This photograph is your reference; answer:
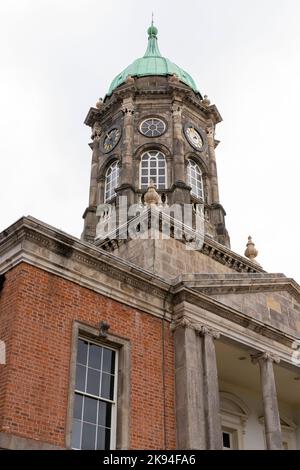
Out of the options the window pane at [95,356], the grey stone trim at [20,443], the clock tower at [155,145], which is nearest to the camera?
the grey stone trim at [20,443]

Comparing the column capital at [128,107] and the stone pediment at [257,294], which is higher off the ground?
the column capital at [128,107]

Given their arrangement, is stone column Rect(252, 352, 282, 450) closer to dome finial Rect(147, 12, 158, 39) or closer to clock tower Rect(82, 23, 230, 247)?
clock tower Rect(82, 23, 230, 247)

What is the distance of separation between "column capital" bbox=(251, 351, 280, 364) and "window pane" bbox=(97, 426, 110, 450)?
5.09 m

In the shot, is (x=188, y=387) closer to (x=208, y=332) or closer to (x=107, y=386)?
(x=208, y=332)

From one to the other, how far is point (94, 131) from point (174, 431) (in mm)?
22194

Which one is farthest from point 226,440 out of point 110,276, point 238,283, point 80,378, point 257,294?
point 110,276

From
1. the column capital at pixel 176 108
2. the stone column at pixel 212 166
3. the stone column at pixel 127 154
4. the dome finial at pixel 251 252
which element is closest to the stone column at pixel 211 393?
the dome finial at pixel 251 252

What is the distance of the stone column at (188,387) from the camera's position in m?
13.1

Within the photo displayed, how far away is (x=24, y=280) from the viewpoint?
40.2 feet

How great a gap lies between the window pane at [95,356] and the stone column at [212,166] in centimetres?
1778

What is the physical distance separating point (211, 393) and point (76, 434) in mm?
3374

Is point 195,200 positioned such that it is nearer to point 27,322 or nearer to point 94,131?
point 94,131

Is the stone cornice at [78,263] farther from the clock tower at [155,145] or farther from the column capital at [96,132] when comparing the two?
the column capital at [96,132]
